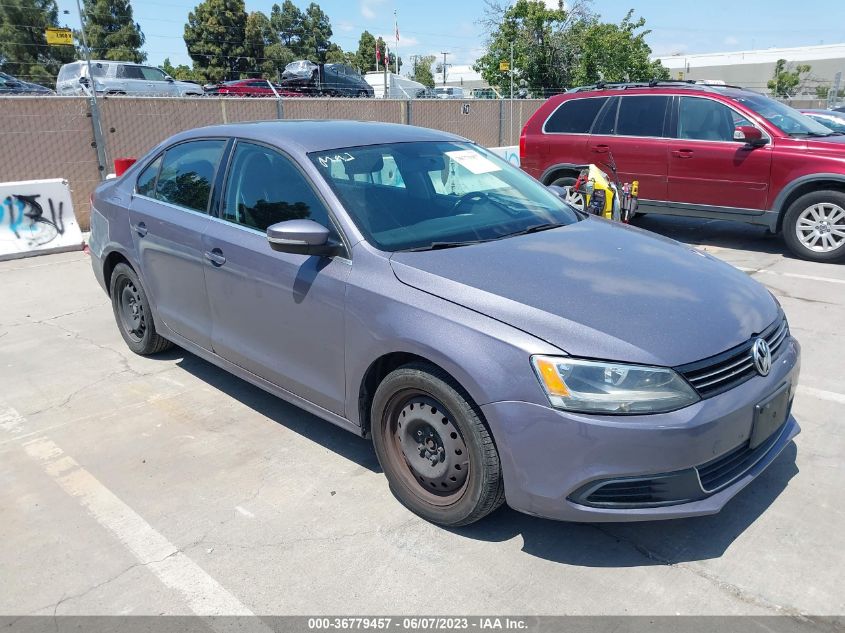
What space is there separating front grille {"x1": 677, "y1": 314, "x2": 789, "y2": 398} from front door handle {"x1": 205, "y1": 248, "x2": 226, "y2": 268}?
256cm

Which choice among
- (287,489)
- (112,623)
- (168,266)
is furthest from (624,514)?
(168,266)

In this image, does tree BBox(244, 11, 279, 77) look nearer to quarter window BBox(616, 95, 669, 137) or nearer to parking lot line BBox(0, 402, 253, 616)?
quarter window BBox(616, 95, 669, 137)

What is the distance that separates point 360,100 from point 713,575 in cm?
1318

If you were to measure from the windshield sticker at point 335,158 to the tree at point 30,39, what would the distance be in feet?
133

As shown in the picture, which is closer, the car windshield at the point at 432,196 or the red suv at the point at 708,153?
the car windshield at the point at 432,196

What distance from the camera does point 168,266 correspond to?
442 centimetres

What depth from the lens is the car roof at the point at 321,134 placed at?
375 cm

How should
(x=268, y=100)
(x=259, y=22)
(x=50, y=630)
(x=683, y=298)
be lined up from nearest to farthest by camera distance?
(x=50, y=630), (x=683, y=298), (x=268, y=100), (x=259, y=22)

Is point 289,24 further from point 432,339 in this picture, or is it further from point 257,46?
point 432,339

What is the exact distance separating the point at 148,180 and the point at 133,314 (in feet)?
3.41

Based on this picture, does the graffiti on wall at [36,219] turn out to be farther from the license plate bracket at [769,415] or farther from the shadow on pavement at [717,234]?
the license plate bracket at [769,415]

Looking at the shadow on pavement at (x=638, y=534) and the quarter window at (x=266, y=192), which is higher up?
the quarter window at (x=266, y=192)

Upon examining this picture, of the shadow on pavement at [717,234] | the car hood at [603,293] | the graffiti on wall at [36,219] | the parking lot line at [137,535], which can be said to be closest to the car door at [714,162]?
the shadow on pavement at [717,234]

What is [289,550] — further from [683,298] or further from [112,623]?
[683,298]
